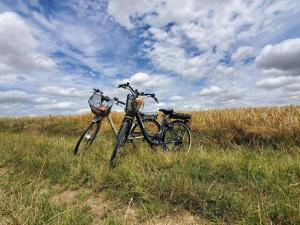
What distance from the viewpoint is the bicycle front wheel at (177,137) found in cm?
798

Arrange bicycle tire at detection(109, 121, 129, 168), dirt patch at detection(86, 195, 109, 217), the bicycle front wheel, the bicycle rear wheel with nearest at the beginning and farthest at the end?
1. dirt patch at detection(86, 195, 109, 217)
2. bicycle tire at detection(109, 121, 129, 168)
3. the bicycle rear wheel
4. the bicycle front wheel

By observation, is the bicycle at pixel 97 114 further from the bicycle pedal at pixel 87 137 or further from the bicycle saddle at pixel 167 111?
the bicycle saddle at pixel 167 111

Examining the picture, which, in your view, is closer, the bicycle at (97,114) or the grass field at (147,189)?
the grass field at (147,189)

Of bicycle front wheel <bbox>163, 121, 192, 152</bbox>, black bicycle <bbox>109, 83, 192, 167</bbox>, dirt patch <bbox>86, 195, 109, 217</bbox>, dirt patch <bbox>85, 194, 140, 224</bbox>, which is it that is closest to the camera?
dirt patch <bbox>85, 194, 140, 224</bbox>

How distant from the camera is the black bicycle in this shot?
611 cm

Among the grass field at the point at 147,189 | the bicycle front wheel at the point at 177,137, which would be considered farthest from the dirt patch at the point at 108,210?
the bicycle front wheel at the point at 177,137

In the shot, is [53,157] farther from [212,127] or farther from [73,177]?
[212,127]

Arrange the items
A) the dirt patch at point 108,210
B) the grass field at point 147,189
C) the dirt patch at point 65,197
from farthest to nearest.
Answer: the dirt patch at point 65,197
the dirt patch at point 108,210
the grass field at point 147,189

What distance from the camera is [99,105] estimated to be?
23.4ft

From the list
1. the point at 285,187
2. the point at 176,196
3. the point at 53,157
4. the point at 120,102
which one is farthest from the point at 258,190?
the point at 53,157

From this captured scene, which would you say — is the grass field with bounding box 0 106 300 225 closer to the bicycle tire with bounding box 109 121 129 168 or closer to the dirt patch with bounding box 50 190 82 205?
the dirt patch with bounding box 50 190 82 205

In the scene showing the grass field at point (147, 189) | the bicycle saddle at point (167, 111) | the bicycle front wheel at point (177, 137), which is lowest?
the grass field at point (147, 189)

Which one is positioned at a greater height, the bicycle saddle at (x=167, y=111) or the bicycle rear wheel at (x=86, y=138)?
the bicycle saddle at (x=167, y=111)

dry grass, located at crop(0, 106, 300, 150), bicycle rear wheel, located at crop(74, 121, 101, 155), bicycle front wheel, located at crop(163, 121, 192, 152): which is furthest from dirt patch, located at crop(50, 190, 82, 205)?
dry grass, located at crop(0, 106, 300, 150)
